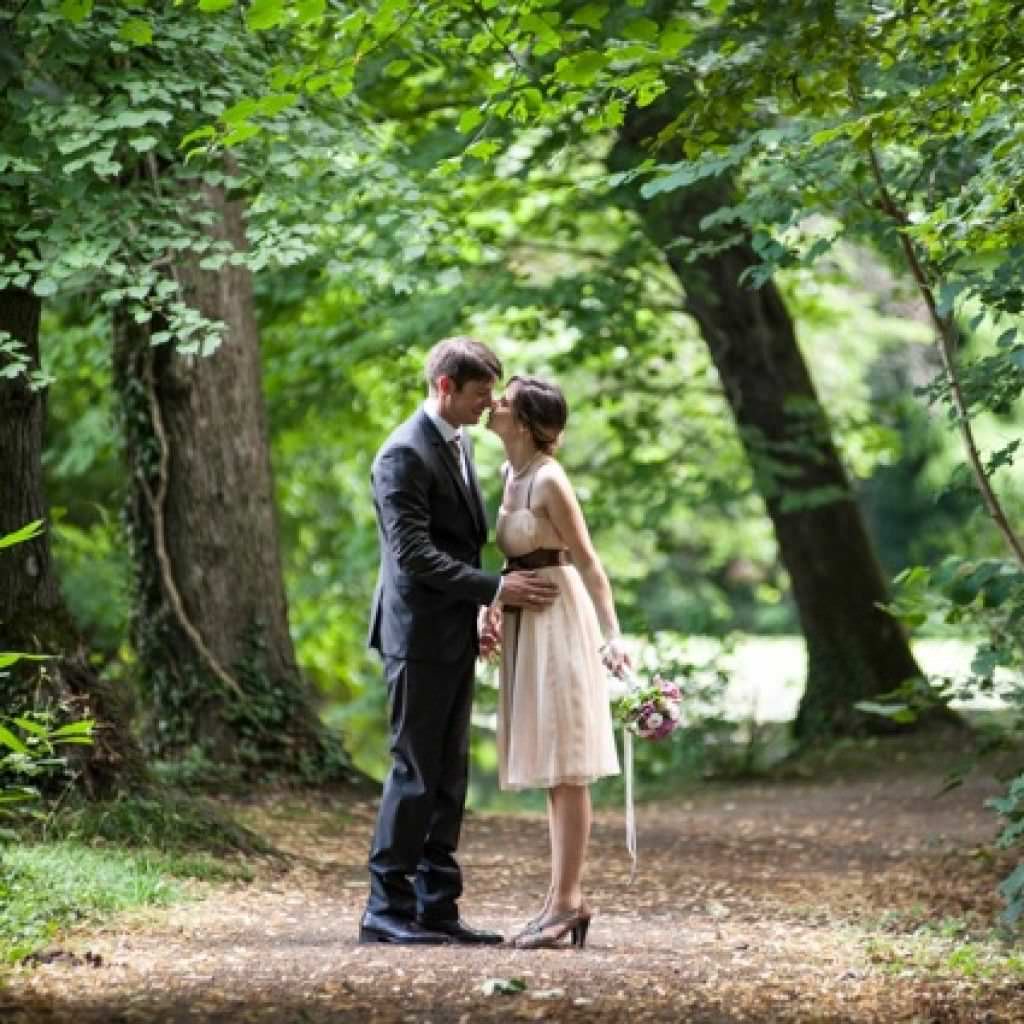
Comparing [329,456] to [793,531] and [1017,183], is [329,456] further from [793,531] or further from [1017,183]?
[1017,183]

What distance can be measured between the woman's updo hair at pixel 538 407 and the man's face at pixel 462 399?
97 millimetres

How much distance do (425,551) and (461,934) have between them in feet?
4.39

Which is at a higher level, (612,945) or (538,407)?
(538,407)

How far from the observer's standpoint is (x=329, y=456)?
19.4 metres

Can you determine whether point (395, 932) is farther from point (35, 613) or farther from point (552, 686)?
point (35, 613)

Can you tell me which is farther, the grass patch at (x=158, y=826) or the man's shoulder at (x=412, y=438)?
the grass patch at (x=158, y=826)

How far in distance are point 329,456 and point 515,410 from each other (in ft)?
43.1

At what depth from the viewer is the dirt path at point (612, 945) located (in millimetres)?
5312

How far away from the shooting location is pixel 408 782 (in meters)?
6.33

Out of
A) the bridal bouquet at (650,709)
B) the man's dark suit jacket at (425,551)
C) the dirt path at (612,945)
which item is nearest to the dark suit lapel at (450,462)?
the man's dark suit jacket at (425,551)

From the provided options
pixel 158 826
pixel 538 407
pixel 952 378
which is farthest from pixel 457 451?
pixel 158 826

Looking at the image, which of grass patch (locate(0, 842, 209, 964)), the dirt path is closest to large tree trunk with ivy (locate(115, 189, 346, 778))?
the dirt path

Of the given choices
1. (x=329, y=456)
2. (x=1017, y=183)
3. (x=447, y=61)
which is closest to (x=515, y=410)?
(x=1017, y=183)

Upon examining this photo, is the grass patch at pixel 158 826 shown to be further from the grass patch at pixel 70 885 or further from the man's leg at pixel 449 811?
the man's leg at pixel 449 811
